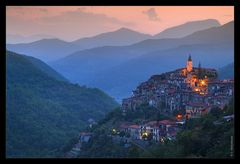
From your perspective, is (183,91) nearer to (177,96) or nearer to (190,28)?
(177,96)

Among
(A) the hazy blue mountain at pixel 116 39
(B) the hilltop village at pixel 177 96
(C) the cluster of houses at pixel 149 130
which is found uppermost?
(A) the hazy blue mountain at pixel 116 39

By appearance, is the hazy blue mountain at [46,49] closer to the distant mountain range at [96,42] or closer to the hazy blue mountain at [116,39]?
the distant mountain range at [96,42]

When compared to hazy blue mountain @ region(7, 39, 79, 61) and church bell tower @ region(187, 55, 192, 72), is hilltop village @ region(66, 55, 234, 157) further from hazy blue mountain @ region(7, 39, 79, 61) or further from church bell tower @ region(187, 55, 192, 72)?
hazy blue mountain @ region(7, 39, 79, 61)

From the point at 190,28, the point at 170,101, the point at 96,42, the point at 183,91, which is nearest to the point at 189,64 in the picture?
the point at 183,91

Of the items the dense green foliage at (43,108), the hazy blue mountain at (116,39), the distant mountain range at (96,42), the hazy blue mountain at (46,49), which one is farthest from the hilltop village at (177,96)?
the hazy blue mountain at (46,49)
